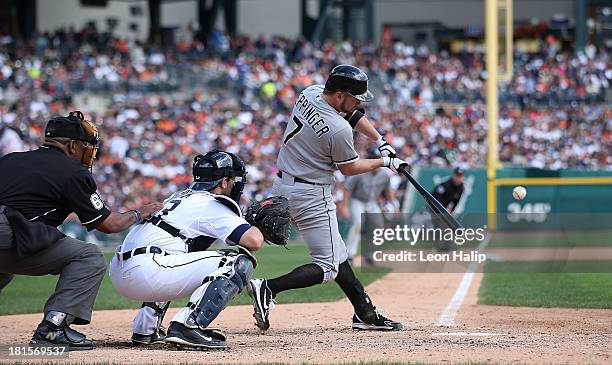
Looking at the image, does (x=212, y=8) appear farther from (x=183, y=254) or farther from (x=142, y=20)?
(x=183, y=254)

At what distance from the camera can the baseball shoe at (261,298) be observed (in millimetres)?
6836

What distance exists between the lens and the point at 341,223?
19125 mm

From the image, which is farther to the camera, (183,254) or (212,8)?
(212,8)

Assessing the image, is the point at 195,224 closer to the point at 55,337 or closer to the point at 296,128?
the point at 55,337

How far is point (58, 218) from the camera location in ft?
20.7

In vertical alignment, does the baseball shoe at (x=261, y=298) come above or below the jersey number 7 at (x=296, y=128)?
below

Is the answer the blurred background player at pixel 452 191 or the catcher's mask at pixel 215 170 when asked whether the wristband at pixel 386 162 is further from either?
the blurred background player at pixel 452 191

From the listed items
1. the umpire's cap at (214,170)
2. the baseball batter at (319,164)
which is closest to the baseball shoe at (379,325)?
the baseball batter at (319,164)

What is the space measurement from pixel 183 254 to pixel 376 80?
2442cm

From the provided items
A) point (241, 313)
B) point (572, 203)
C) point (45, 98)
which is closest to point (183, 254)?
point (241, 313)

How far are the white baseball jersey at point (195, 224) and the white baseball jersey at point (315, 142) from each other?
1.11 metres

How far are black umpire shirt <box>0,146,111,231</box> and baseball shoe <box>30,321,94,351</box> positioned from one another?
0.67 m

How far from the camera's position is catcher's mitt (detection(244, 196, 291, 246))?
20.5ft

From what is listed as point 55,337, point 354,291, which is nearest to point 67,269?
point 55,337
